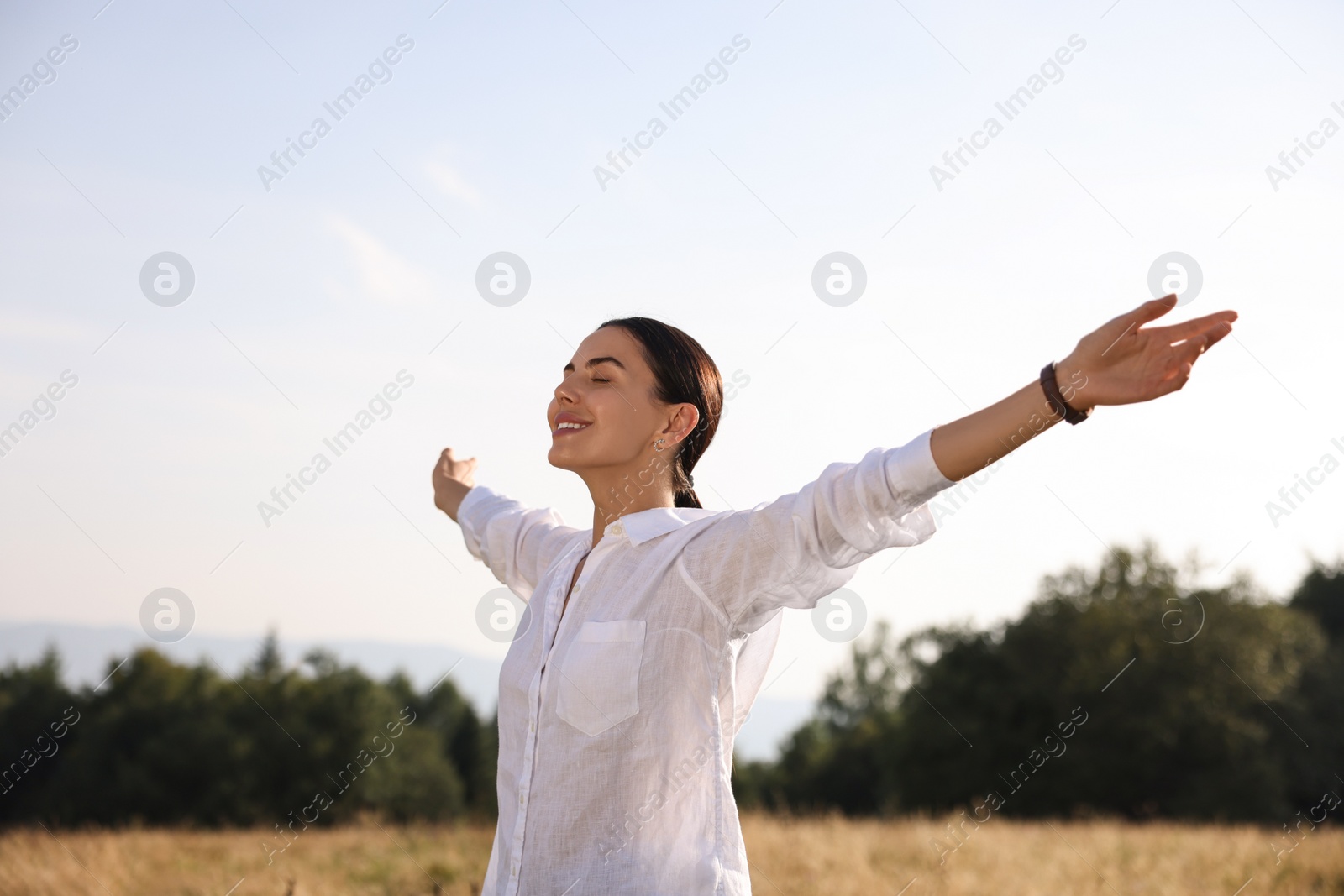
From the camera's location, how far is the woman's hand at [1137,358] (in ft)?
6.49

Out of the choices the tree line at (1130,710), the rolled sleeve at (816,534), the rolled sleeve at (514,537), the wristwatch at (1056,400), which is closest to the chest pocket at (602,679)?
the rolled sleeve at (816,534)

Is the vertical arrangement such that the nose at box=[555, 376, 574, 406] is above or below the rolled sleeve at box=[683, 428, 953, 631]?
above

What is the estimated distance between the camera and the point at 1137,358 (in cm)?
201

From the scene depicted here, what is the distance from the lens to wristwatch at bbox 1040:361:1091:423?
6.54 feet

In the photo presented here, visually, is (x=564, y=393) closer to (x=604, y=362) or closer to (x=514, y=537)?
(x=604, y=362)

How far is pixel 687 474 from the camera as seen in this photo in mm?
3098

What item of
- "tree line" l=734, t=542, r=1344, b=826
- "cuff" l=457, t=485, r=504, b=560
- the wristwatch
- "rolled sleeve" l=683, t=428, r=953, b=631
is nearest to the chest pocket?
"rolled sleeve" l=683, t=428, r=953, b=631

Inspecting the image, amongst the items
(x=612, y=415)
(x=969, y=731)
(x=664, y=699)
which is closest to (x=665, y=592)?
(x=664, y=699)

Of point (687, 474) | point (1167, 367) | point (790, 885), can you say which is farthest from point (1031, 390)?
point (790, 885)

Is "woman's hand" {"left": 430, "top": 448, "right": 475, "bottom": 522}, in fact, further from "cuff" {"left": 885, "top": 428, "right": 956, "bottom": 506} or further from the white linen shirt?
"cuff" {"left": 885, "top": 428, "right": 956, "bottom": 506}

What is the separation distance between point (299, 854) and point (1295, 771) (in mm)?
28516

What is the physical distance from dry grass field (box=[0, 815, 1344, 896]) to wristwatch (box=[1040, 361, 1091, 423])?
6.37 meters

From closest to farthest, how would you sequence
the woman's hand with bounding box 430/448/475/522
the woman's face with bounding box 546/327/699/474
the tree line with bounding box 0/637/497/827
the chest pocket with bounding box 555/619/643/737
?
the chest pocket with bounding box 555/619/643/737, the woman's face with bounding box 546/327/699/474, the woman's hand with bounding box 430/448/475/522, the tree line with bounding box 0/637/497/827

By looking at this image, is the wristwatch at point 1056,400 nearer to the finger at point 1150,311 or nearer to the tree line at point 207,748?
the finger at point 1150,311
